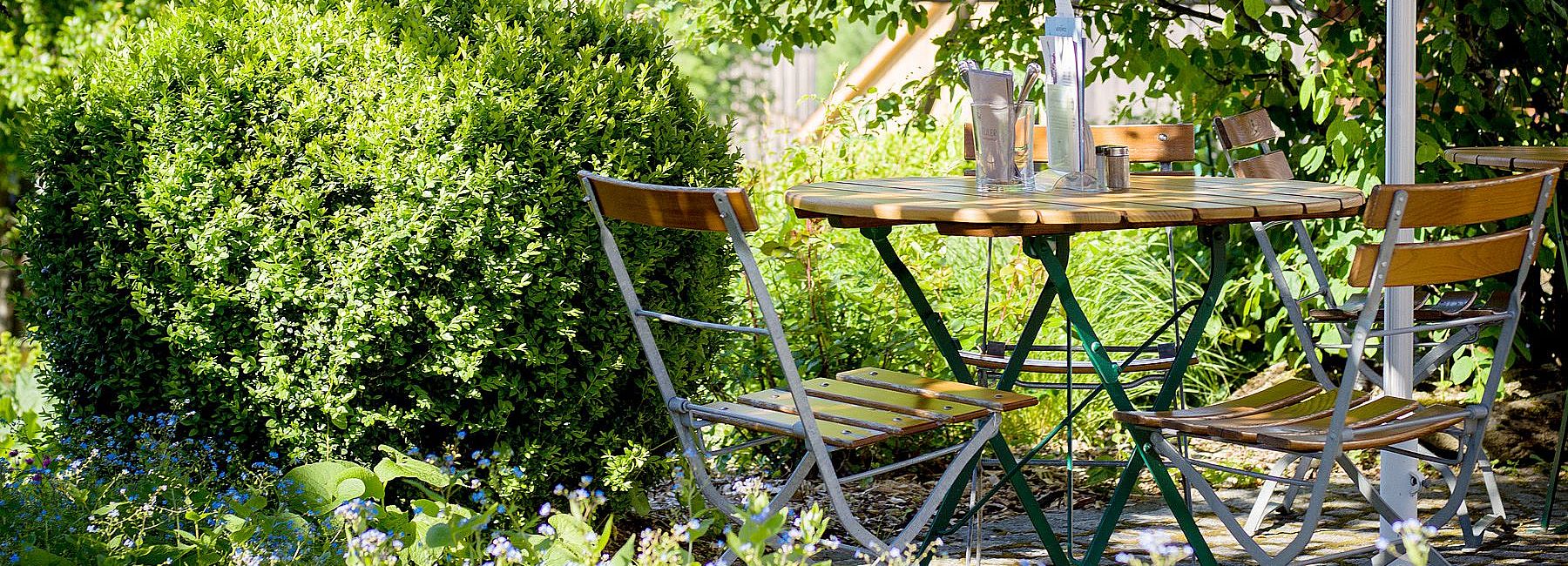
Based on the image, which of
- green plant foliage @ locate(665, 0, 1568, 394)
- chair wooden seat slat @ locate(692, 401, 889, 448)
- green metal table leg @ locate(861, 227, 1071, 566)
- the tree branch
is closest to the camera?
chair wooden seat slat @ locate(692, 401, 889, 448)

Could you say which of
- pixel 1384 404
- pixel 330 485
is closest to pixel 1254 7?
pixel 1384 404

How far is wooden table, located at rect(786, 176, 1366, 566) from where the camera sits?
2.41 metres

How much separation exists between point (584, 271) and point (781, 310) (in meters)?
1.32

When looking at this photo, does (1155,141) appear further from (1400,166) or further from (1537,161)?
(1537,161)

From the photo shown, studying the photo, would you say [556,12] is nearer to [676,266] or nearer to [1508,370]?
[676,266]

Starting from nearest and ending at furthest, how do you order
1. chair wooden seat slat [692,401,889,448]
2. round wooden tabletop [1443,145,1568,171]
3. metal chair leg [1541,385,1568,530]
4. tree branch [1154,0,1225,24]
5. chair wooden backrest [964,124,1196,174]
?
chair wooden seat slat [692,401,889,448]
round wooden tabletop [1443,145,1568,171]
metal chair leg [1541,385,1568,530]
chair wooden backrest [964,124,1196,174]
tree branch [1154,0,1225,24]

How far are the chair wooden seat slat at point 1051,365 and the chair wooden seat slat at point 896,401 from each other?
1.20 feet

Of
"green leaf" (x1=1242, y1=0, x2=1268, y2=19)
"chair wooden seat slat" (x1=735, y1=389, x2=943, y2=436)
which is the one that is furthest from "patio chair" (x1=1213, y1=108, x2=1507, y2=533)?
"chair wooden seat slat" (x1=735, y1=389, x2=943, y2=436)

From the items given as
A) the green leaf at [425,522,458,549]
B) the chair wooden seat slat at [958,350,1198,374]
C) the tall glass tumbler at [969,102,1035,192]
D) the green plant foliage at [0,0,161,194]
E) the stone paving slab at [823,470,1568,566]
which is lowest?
the stone paving slab at [823,470,1568,566]

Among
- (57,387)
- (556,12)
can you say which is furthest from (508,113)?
(57,387)

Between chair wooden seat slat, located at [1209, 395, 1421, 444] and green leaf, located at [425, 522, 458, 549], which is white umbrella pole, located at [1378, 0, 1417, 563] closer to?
chair wooden seat slat, located at [1209, 395, 1421, 444]

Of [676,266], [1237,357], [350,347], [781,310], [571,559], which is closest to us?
[571,559]

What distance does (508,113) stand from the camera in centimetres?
303

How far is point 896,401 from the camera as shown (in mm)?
2846
